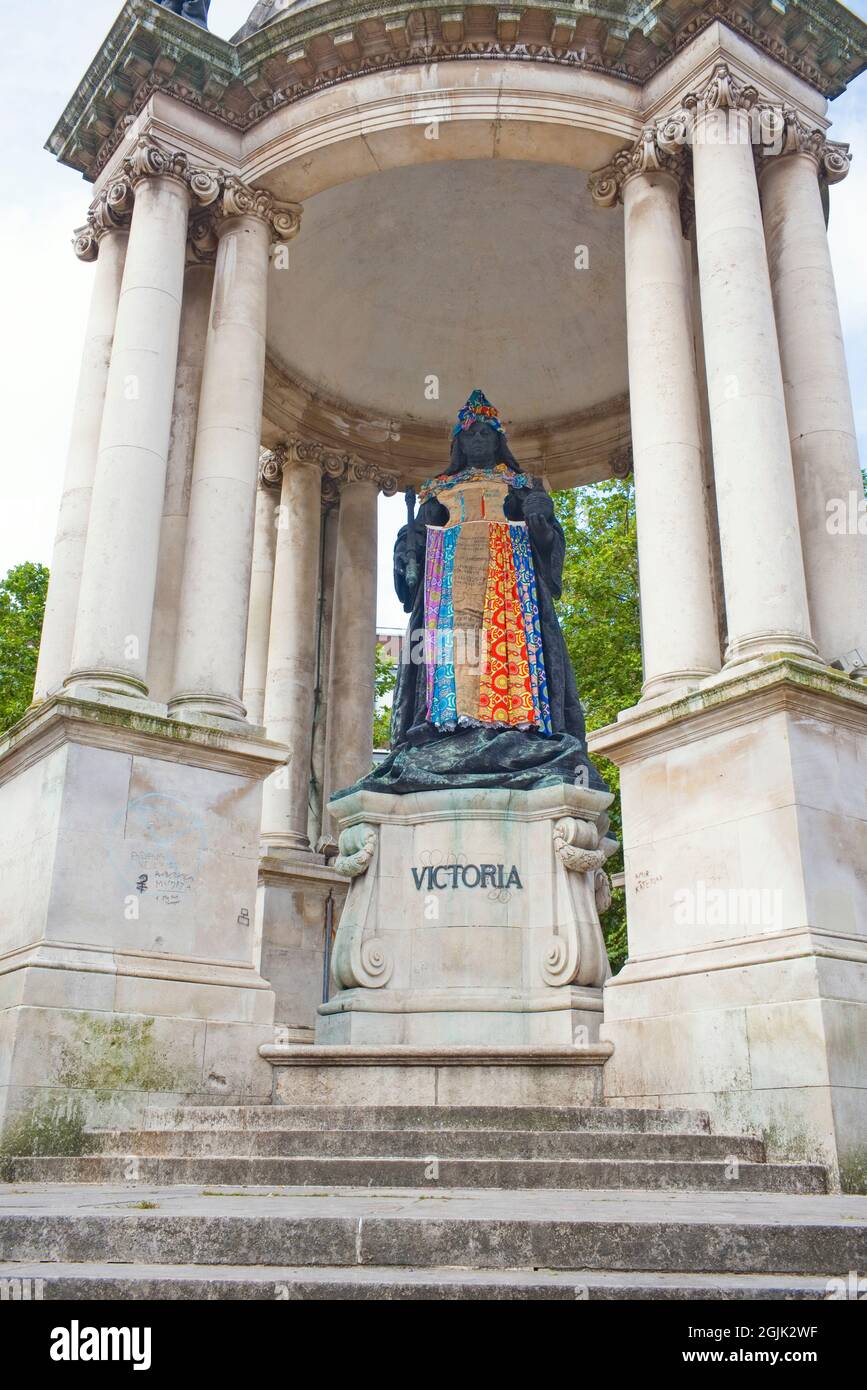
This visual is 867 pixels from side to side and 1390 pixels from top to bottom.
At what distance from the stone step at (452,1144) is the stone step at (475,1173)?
0.38m

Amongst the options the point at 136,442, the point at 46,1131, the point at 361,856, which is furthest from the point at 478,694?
the point at 46,1131

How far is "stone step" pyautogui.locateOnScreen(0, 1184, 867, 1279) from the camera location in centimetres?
481

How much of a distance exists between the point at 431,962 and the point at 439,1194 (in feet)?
20.4

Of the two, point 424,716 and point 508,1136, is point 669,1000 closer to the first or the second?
point 508,1136

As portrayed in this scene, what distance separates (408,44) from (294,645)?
29.2 ft

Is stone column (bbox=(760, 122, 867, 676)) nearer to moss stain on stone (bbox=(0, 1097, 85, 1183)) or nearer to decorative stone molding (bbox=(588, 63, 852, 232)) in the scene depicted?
decorative stone molding (bbox=(588, 63, 852, 232))

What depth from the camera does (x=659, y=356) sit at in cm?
1309

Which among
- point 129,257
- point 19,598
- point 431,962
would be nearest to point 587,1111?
point 431,962

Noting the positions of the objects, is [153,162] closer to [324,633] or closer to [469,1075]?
[324,633]

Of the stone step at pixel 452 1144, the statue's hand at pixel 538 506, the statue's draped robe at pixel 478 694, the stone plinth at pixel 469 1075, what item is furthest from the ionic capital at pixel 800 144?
the stone step at pixel 452 1144

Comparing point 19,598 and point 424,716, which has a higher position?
point 19,598

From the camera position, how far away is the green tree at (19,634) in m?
28.5

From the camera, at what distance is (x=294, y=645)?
19.2 meters

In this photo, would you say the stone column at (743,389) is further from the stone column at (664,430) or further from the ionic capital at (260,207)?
the ionic capital at (260,207)
